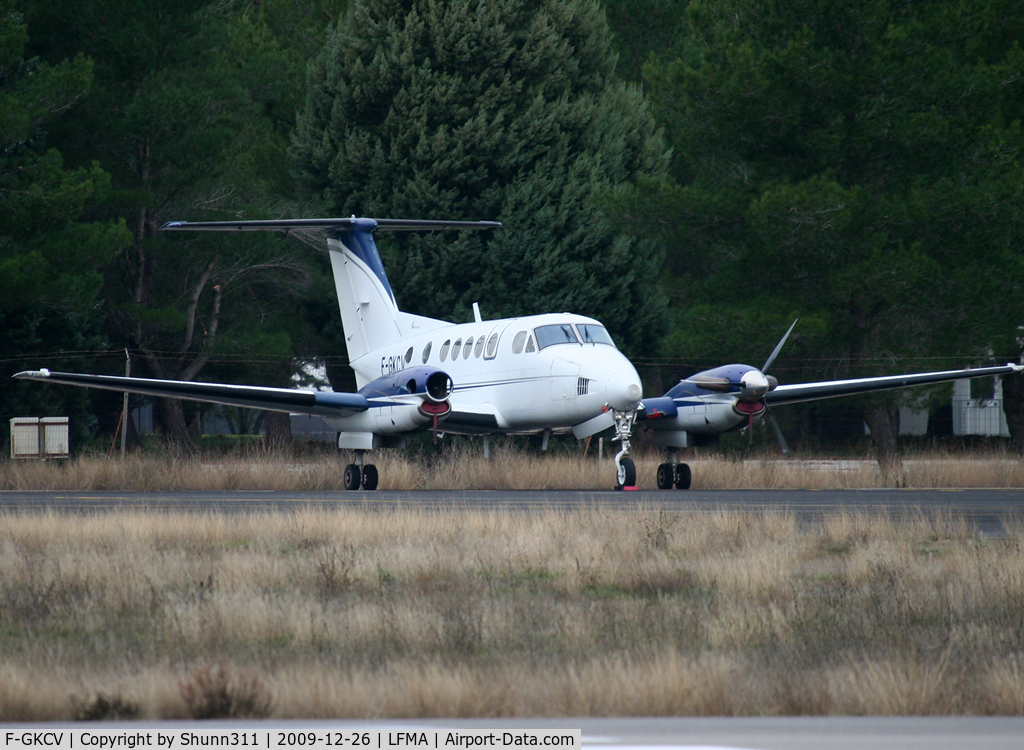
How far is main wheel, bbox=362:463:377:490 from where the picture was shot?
23312 millimetres

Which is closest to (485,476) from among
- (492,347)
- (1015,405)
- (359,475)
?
(359,475)

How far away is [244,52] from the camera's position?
40.6m

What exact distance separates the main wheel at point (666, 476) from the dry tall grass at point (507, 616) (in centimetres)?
816

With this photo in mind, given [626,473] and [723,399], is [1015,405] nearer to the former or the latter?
[723,399]

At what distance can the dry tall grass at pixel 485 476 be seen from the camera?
76.9 ft

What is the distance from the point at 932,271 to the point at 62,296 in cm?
2063

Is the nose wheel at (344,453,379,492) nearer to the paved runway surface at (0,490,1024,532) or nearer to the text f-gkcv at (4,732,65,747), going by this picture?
the paved runway surface at (0,490,1024,532)

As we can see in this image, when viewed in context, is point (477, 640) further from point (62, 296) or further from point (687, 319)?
point (62, 296)

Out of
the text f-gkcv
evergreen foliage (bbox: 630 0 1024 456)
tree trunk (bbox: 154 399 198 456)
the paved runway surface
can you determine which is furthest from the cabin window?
the text f-gkcv

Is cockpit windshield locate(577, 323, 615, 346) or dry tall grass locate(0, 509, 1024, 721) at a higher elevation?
cockpit windshield locate(577, 323, 615, 346)

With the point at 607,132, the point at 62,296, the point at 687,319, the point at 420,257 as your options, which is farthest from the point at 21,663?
the point at 607,132

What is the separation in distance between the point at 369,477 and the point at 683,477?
603cm

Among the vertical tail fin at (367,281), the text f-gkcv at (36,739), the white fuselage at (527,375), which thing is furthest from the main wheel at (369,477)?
the text f-gkcv at (36,739)

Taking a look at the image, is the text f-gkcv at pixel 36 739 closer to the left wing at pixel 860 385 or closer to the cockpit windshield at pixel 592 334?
the cockpit windshield at pixel 592 334
